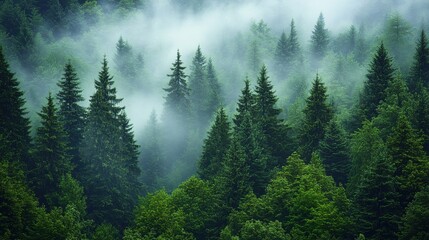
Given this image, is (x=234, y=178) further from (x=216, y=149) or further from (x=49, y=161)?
(x=49, y=161)

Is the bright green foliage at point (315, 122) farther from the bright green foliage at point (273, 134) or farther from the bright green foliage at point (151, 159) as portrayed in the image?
the bright green foliage at point (151, 159)

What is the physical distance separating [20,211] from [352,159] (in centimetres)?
3476

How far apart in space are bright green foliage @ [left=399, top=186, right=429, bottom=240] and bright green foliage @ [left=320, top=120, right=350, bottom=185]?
17.8 metres

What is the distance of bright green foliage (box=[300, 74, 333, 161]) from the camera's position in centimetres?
7556

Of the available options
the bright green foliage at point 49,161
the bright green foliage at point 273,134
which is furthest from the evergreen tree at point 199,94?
the bright green foliage at point 49,161

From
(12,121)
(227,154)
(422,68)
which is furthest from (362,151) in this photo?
(12,121)

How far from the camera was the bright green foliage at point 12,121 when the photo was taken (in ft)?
237

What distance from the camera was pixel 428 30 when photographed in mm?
131375

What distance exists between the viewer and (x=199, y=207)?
70.1 metres

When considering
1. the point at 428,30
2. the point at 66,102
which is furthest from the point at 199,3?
the point at 66,102

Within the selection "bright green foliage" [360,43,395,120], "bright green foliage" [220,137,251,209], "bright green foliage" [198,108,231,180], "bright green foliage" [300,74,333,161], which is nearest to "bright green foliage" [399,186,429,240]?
"bright green foliage" [220,137,251,209]

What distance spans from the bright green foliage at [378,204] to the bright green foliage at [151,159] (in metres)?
39.7

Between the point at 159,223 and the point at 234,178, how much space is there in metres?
9.34

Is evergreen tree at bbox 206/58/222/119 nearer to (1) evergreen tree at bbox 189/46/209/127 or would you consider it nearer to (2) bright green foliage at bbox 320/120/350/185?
(1) evergreen tree at bbox 189/46/209/127
